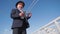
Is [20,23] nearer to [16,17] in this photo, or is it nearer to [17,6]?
[16,17]

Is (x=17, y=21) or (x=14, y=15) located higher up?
(x=14, y=15)

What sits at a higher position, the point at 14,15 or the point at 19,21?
the point at 14,15

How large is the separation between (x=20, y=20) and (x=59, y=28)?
691mm

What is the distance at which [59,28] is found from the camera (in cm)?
198

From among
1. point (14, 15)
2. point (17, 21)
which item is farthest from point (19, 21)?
point (14, 15)

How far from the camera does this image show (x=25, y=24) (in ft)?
6.41

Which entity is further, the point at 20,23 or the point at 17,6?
the point at 17,6

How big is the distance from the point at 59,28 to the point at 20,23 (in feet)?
2.24

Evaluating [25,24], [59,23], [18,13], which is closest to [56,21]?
[59,23]

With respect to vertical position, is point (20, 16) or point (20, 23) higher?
point (20, 16)

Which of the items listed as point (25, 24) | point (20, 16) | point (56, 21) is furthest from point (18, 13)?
point (56, 21)

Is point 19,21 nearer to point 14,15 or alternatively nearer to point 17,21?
point 17,21

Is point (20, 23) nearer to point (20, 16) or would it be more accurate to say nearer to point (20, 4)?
point (20, 16)

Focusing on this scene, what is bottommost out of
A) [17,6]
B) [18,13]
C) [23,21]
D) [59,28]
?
[59,28]
